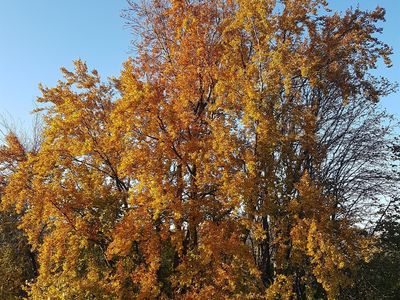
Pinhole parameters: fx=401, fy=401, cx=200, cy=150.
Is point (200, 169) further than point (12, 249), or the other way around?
point (12, 249)

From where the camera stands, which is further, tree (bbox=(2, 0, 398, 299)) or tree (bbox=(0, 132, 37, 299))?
tree (bbox=(0, 132, 37, 299))

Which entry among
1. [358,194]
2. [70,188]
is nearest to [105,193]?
[70,188]

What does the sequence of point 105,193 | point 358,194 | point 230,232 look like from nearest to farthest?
point 230,232 < point 105,193 < point 358,194

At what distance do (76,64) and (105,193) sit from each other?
4025 mm

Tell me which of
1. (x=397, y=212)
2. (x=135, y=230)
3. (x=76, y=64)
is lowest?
(x=135, y=230)

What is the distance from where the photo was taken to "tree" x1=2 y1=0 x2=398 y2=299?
391 inches

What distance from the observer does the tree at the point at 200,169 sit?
9930 millimetres

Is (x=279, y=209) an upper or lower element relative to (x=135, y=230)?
upper

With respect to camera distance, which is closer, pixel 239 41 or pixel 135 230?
pixel 135 230

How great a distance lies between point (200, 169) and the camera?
10594mm

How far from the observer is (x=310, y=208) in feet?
32.6

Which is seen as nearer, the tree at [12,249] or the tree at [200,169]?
the tree at [200,169]

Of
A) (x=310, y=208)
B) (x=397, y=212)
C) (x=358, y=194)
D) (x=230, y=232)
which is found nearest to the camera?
(x=310, y=208)

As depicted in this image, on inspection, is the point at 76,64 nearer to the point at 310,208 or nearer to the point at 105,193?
the point at 105,193
